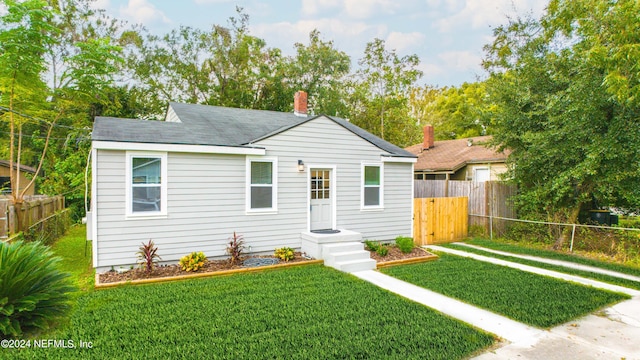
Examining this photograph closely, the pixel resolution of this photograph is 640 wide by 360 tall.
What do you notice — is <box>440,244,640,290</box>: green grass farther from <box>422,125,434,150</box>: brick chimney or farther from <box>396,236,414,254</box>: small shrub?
<box>422,125,434,150</box>: brick chimney

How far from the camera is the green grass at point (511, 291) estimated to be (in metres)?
5.12

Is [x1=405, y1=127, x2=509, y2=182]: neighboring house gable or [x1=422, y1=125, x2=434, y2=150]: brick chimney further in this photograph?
[x1=422, y1=125, x2=434, y2=150]: brick chimney

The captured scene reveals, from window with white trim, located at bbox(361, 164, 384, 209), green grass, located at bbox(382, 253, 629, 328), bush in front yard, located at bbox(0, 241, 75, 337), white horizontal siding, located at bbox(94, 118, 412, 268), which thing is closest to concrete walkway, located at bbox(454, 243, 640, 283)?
green grass, located at bbox(382, 253, 629, 328)

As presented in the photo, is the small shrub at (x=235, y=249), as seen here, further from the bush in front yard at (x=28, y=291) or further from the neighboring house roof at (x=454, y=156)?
the neighboring house roof at (x=454, y=156)

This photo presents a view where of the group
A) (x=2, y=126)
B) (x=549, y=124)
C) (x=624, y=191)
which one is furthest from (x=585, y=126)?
(x=2, y=126)

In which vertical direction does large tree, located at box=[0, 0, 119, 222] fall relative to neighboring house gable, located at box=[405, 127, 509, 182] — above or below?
above

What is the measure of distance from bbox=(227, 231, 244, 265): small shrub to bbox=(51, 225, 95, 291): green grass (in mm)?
2638

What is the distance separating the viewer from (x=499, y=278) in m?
6.88

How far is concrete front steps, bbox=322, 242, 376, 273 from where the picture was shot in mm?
7590

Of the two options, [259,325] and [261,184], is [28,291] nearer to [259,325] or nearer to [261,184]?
[259,325]

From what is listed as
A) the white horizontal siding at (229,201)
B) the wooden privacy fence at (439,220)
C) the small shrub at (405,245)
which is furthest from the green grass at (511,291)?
the wooden privacy fence at (439,220)

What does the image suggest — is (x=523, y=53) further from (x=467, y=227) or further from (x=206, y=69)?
(x=206, y=69)

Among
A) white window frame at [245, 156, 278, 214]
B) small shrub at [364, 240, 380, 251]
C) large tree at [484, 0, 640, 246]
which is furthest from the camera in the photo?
small shrub at [364, 240, 380, 251]

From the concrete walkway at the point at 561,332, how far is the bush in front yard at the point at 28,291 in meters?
5.21
